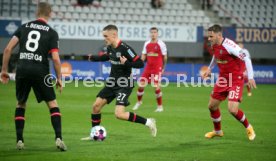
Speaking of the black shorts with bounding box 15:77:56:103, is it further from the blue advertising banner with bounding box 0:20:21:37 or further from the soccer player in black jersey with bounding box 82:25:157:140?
the blue advertising banner with bounding box 0:20:21:37

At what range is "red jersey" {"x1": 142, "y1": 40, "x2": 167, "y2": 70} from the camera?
17906mm

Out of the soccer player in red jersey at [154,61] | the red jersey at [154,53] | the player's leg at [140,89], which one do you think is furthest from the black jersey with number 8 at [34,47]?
the red jersey at [154,53]

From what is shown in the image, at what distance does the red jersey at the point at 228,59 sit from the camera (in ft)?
35.5

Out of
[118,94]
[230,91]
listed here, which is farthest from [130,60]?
[230,91]

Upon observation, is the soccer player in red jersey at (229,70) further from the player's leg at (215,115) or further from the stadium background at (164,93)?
the stadium background at (164,93)

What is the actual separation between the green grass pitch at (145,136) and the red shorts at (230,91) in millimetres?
882

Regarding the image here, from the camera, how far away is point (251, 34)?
98.9 ft

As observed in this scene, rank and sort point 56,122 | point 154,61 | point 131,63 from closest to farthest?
point 56,122, point 131,63, point 154,61

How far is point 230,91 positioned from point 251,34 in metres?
20.0

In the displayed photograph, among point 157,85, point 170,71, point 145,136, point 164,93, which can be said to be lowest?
point 164,93

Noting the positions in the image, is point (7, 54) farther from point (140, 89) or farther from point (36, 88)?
point (140, 89)

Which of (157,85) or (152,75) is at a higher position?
(152,75)

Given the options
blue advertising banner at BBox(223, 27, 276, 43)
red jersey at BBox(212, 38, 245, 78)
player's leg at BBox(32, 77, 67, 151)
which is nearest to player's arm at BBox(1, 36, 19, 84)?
player's leg at BBox(32, 77, 67, 151)

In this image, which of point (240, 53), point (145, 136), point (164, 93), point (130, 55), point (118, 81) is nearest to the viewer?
point (130, 55)
